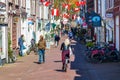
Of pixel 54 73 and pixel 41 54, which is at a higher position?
pixel 41 54

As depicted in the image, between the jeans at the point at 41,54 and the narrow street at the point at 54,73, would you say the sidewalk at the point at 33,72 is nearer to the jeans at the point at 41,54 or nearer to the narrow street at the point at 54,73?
the narrow street at the point at 54,73

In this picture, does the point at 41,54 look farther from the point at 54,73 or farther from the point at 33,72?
the point at 54,73

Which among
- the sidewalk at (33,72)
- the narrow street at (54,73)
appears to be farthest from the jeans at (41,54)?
the narrow street at (54,73)

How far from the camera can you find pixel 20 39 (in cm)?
3077

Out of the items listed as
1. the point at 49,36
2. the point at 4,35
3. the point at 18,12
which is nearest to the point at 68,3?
the point at 49,36

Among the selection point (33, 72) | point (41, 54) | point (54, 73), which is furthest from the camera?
point (41, 54)

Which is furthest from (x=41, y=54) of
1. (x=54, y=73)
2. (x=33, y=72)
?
(x=54, y=73)

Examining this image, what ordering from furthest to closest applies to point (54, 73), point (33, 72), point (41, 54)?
point (41, 54)
point (33, 72)
point (54, 73)

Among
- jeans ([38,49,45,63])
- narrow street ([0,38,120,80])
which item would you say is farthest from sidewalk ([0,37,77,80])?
jeans ([38,49,45,63])

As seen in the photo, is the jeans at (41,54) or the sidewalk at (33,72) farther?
the jeans at (41,54)

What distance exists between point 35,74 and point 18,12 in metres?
12.1

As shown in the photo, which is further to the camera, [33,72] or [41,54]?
[41,54]

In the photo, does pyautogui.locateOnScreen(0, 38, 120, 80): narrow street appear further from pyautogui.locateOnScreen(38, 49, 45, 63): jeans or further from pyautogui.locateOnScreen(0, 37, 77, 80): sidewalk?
pyautogui.locateOnScreen(38, 49, 45, 63): jeans

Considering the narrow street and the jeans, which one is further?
the jeans
